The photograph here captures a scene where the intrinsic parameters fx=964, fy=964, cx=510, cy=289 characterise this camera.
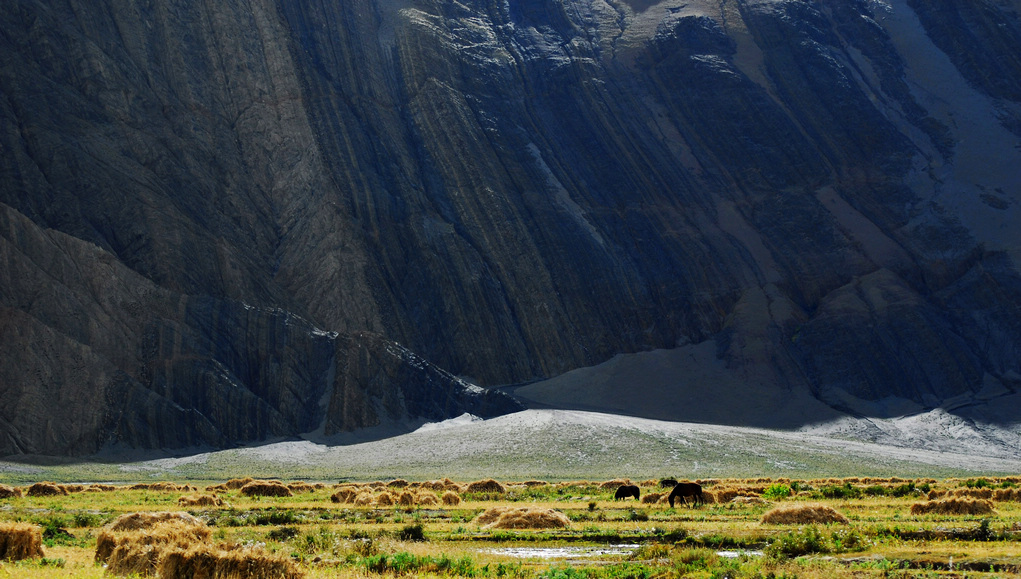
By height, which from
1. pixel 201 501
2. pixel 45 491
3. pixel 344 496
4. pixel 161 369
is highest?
pixel 161 369

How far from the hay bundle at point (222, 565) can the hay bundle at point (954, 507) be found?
17118 mm

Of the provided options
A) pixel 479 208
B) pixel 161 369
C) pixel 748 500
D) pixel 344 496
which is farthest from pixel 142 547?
pixel 479 208

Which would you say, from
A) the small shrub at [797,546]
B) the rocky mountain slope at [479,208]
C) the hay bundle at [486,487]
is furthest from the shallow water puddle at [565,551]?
the rocky mountain slope at [479,208]

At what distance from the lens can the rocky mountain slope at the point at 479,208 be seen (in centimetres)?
7081

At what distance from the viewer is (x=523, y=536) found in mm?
19438

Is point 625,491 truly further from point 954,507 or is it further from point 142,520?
point 142,520

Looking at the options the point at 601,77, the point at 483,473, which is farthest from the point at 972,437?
the point at 601,77

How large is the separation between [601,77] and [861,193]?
104 feet

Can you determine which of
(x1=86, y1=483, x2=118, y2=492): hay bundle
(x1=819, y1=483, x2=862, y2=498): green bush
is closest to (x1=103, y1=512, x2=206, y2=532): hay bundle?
(x1=819, y1=483, x2=862, y2=498): green bush

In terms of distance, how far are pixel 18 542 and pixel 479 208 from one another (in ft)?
262

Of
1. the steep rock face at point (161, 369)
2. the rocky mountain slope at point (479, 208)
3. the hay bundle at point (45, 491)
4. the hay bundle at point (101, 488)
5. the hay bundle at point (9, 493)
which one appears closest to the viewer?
the hay bundle at point (9, 493)

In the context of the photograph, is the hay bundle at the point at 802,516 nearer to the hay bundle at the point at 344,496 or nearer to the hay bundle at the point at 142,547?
the hay bundle at the point at 142,547

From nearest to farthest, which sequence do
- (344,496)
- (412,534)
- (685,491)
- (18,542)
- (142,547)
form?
(142,547), (18,542), (412,534), (685,491), (344,496)

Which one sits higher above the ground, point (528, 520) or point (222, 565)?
point (222, 565)
